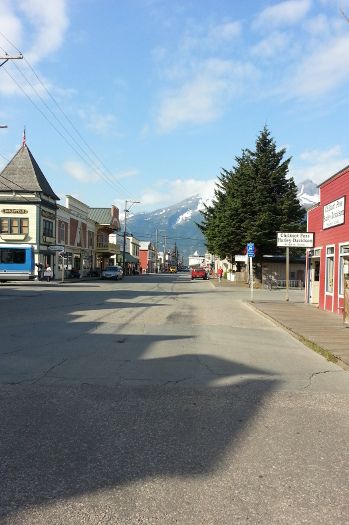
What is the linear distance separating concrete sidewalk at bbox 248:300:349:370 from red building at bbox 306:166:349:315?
99cm

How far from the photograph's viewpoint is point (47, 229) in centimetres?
5097

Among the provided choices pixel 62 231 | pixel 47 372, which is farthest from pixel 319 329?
pixel 62 231

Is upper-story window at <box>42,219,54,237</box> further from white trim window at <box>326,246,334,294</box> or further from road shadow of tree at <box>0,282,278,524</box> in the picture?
road shadow of tree at <box>0,282,278,524</box>

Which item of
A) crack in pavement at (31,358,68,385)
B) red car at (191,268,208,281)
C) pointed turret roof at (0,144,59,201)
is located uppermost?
pointed turret roof at (0,144,59,201)

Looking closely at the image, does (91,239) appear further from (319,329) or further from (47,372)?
(47,372)

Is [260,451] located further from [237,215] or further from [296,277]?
[296,277]

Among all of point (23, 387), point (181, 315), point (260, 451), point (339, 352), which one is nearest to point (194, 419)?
point (260, 451)

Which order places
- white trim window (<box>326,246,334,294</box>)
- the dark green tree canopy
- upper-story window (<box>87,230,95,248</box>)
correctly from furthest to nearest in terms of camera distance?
upper-story window (<box>87,230,95,248</box>) < the dark green tree canopy < white trim window (<box>326,246,334,294</box>)

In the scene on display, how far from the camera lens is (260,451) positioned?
15.9 ft

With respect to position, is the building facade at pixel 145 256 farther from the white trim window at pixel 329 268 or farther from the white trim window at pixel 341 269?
the white trim window at pixel 341 269

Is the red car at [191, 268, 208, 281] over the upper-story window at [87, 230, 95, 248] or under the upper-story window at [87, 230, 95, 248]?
under

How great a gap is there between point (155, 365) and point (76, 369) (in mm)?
1350

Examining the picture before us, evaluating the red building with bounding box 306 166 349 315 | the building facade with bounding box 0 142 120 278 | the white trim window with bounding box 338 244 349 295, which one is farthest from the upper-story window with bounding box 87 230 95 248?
the white trim window with bounding box 338 244 349 295

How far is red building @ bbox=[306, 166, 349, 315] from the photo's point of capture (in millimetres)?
18859
